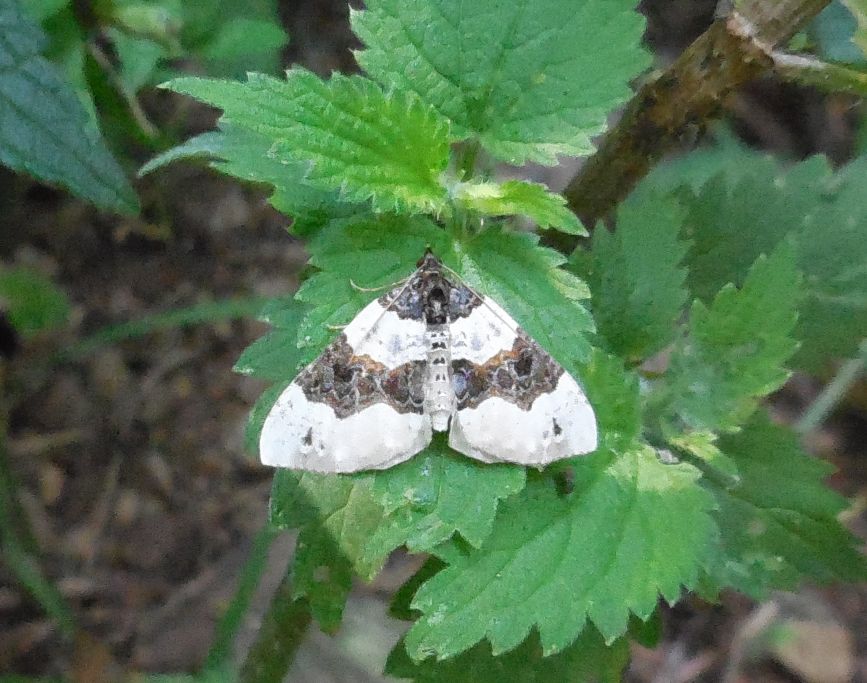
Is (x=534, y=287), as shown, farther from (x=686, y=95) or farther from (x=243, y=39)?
(x=243, y=39)

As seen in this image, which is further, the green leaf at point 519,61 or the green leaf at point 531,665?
the green leaf at point 531,665

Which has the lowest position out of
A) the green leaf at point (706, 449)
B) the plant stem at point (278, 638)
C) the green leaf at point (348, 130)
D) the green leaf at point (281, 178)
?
the plant stem at point (278, 638)

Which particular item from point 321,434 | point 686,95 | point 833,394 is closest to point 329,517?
point 321,434

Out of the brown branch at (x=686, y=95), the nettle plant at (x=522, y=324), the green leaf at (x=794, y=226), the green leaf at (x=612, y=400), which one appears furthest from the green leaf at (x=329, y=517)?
the green leaf at (x=794, y=226)

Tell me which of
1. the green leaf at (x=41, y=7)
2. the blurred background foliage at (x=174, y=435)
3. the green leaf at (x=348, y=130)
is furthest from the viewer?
the blurred background foliage at (x=174, y=435)

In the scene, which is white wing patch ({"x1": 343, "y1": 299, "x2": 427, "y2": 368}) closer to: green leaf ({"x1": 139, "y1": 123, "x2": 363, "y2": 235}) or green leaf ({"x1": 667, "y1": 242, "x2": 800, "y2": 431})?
green leaf ({"x1": 139, "y1": 123, "x2": 363, "y2": 235})

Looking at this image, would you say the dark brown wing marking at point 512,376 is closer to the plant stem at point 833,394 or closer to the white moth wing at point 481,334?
the white moth wing at point 481,334
